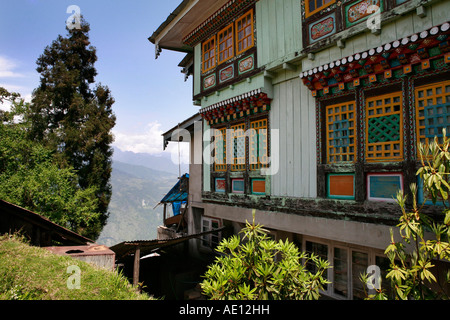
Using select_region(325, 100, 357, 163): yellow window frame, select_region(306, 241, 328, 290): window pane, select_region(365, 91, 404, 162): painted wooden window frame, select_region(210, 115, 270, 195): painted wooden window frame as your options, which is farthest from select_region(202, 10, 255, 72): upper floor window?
select_region(306, 241, 328, 290): window pane

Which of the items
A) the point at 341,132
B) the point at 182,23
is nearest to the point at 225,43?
the point at 182,23

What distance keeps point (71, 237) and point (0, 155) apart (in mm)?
12041

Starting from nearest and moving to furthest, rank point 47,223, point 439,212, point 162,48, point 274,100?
1. point 439,212
2. point 47,223
3. point 274,100
4. point 162,48

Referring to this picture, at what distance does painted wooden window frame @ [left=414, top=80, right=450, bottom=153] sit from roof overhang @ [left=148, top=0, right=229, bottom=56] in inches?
237

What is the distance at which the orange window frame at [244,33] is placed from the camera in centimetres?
780

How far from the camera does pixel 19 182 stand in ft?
45.1

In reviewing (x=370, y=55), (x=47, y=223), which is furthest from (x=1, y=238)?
(x=370, y=55)

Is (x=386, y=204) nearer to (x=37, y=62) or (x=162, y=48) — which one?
(x=162, y=48)

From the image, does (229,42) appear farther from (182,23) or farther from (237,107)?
(182,23)

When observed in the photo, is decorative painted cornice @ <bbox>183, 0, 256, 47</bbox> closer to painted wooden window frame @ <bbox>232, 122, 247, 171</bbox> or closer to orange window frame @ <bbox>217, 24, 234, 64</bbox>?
orange window frame @ <bbox>217, 24, 234, 64</bbox>

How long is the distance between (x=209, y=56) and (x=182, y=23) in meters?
1.58

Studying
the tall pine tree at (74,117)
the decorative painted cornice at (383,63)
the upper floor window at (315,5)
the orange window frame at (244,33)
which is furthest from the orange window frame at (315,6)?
the tall pine tree at (74,117)

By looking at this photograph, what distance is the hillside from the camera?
342cm

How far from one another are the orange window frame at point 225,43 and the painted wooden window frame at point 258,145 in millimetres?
2332
